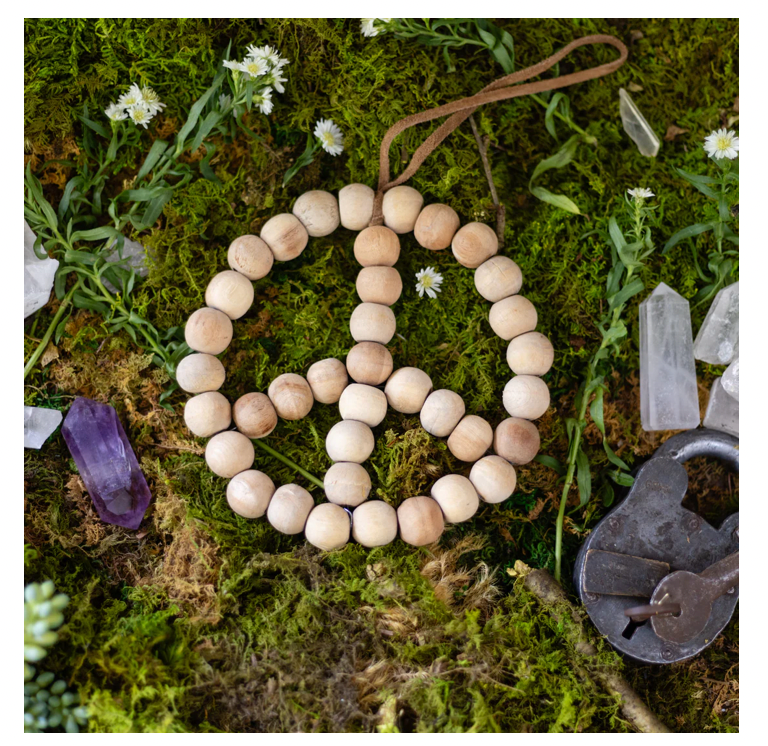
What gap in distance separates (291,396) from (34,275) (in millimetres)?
595

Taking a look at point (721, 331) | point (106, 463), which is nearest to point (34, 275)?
point (106, 463)

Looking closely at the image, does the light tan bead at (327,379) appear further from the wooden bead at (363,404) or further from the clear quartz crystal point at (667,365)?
the clear quartz crystal point at (667,365)

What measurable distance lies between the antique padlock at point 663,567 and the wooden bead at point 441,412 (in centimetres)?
38

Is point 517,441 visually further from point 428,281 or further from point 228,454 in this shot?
point 228,454

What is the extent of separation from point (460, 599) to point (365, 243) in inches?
30.9

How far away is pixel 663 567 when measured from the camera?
135 cm

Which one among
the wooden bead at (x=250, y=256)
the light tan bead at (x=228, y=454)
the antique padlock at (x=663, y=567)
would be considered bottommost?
the antique padlock at (x=663, y=567)

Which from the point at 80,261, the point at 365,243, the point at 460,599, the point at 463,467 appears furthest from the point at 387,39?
the point at 460,599

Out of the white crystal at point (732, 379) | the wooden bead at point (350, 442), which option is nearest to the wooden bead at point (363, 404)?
the wooden bead at point (350, 442)

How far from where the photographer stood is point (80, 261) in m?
1.35

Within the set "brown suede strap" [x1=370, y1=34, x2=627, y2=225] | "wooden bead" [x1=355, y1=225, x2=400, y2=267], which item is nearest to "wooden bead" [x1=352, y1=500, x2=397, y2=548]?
"wooden bead" [x1=355, y1=225, x2=400, y2=267]

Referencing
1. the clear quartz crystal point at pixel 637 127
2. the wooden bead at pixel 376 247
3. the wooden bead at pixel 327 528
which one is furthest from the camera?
the clear quartz crystal point at pixel 637 127

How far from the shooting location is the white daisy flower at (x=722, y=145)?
1453 mm

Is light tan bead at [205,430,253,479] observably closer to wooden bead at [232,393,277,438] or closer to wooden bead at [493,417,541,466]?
wooden bead at [232,393,277,438]
